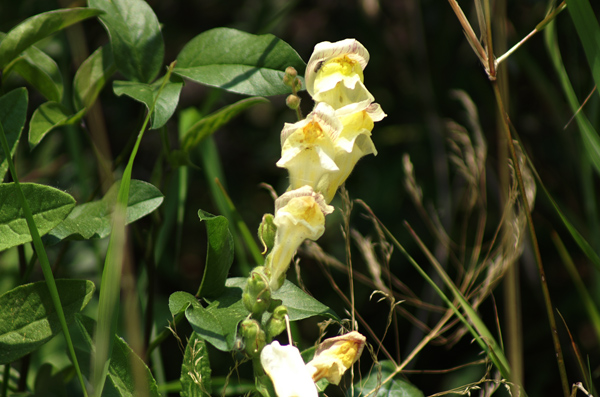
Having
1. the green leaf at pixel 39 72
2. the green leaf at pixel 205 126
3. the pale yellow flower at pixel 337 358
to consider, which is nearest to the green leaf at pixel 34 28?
the green leaf at pixel 39 72

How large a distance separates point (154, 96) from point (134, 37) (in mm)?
95

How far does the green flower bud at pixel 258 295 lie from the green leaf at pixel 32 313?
0.14 m

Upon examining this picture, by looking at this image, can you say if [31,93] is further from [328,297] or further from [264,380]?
[264,380]

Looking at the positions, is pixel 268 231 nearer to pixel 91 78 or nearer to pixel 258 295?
pixel 258 295

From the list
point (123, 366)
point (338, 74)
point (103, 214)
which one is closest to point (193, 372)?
point (123, 366)

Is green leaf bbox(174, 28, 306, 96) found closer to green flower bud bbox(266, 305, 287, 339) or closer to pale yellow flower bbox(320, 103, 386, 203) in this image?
pale yellow flower bbox(320, 103, 386, 203)

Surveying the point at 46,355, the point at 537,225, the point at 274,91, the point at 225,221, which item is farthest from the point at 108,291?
the point at 537,225

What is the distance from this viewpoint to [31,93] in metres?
1.44

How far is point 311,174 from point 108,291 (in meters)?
0.19

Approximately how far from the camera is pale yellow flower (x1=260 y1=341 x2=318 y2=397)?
40cm

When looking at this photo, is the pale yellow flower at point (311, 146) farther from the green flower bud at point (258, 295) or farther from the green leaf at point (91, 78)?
the green leaf at point (91, 78)

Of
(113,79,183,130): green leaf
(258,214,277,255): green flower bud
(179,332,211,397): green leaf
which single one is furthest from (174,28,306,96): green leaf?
(179,332,211,397): green leaf

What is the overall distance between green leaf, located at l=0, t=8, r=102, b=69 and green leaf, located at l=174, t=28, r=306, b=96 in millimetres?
106

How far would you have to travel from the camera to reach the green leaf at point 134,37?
1.94ft
